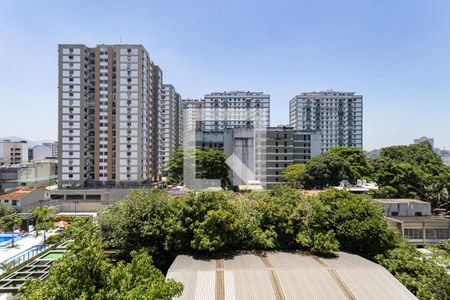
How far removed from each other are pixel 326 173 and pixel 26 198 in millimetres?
37089

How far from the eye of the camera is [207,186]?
36.8 meters

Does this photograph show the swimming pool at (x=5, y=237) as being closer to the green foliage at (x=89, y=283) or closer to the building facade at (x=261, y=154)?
the green foliage at (x=89, y=283)

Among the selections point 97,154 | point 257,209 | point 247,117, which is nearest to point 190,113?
point 247,117

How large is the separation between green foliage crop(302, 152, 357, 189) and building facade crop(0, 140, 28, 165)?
70809 millimetres

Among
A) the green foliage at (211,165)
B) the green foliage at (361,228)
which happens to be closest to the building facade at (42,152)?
the green foliage at (211,165)

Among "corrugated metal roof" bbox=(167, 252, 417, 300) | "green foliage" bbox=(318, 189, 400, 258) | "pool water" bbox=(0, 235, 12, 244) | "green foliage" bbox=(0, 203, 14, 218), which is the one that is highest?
"green foliage" bbox=(318, 189, 400, 258)

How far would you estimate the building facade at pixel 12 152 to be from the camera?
6538 cm

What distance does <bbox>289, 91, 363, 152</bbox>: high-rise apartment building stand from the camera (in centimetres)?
7056

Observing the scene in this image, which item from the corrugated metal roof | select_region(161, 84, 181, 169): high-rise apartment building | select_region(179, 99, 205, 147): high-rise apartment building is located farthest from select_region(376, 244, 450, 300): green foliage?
select_region(179, 99, 205, 147): high-rise apartment building

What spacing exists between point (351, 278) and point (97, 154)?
122 feet

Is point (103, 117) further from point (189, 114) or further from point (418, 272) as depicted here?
point (189, 114)

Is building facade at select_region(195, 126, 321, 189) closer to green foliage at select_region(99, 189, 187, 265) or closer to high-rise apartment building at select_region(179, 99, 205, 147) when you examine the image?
green foliage at select_region(99, 189, 187, 265)

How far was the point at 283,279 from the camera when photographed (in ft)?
31.9

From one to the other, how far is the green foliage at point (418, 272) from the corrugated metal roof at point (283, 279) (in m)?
1.31
